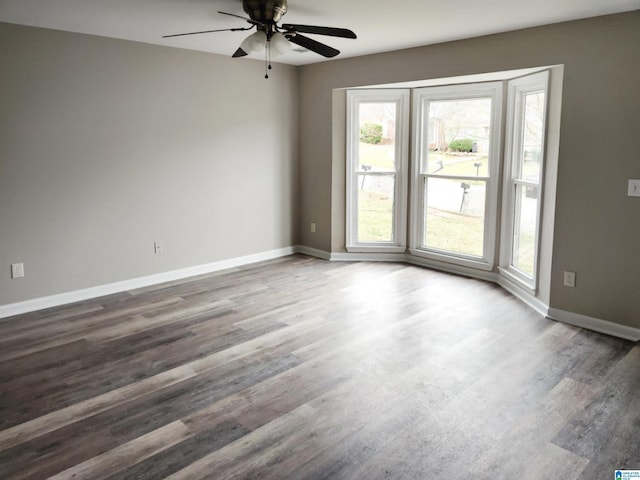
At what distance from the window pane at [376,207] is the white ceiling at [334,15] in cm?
178

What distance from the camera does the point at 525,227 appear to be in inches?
183

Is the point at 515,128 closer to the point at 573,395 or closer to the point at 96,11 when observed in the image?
the point at 573,395

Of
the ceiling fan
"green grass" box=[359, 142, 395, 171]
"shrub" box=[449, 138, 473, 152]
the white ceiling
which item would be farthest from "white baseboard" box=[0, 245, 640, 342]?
the ceiling fan

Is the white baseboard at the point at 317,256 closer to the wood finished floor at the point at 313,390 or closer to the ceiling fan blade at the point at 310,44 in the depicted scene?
the wood finished floor at the point at 313,390

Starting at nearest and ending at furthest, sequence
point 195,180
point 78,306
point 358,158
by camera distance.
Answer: point 78,306 < point 195,180 < point 358,158

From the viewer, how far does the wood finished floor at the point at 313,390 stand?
7.52 ft

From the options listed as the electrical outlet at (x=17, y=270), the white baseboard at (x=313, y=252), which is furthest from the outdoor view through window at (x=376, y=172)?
the electrical outlet at (x=17, y=270)

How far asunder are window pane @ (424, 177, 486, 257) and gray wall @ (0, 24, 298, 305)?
1.84 m

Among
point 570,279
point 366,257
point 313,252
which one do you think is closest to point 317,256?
point 313,252

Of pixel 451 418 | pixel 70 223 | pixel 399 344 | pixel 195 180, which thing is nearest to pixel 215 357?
pixel 399 344

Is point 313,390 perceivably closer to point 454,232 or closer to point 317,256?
point 454,232

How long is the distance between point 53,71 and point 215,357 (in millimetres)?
2836

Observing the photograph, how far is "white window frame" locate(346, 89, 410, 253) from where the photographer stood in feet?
18.4

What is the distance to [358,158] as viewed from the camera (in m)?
5.92
